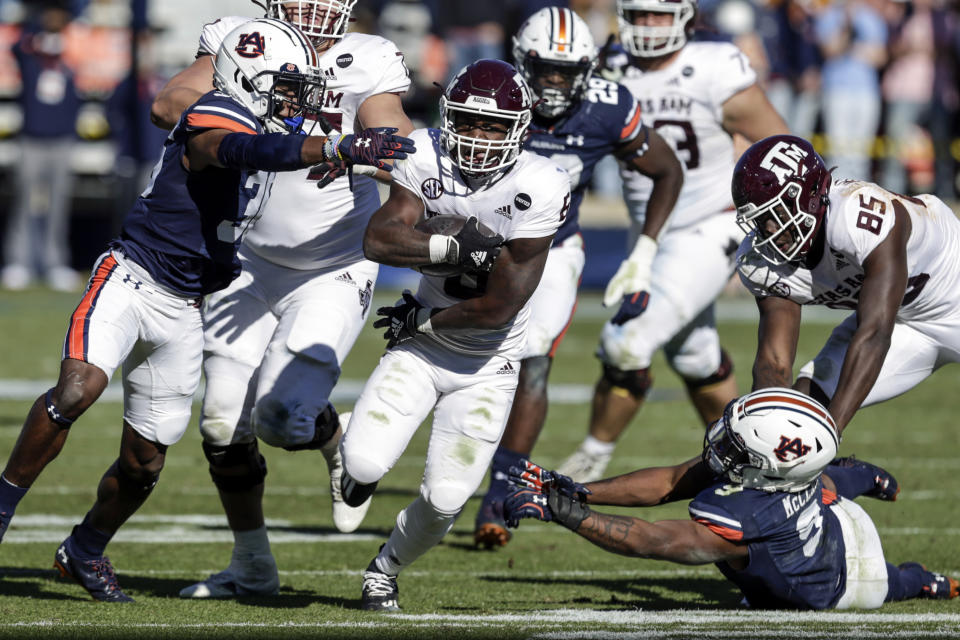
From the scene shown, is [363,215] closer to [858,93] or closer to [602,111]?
[602,111]

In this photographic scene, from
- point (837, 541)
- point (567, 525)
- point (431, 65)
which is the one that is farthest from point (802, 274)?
point (431, 65)

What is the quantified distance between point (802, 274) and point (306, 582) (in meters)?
2.16

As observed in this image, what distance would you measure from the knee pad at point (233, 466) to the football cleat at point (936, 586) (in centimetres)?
234

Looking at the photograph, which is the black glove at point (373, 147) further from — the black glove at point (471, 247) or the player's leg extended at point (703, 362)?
the player's leg extended at point (703, 362)

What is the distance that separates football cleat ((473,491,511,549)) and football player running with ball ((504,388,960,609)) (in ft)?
4.71

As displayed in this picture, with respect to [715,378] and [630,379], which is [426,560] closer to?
[630,379]

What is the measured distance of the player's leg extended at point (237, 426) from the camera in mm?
5562

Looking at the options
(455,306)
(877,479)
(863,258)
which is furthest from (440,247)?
(877,479)

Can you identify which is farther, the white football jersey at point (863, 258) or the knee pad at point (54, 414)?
the white football jersey at point (863, 258)

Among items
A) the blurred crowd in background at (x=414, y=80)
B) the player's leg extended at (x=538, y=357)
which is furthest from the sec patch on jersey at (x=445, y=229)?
the blurred crowd in background at (x=414, y=80)

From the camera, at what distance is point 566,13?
6801 millimetres

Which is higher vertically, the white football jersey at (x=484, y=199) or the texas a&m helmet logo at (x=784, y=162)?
the texas a&m helmet logo at (x=784, y=162)

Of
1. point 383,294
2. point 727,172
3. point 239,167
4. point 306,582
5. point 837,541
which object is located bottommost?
point 383,294

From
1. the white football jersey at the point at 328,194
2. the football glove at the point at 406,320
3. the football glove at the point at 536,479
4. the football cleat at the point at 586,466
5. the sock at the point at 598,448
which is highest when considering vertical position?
the white football jersey at the point at 328,194
